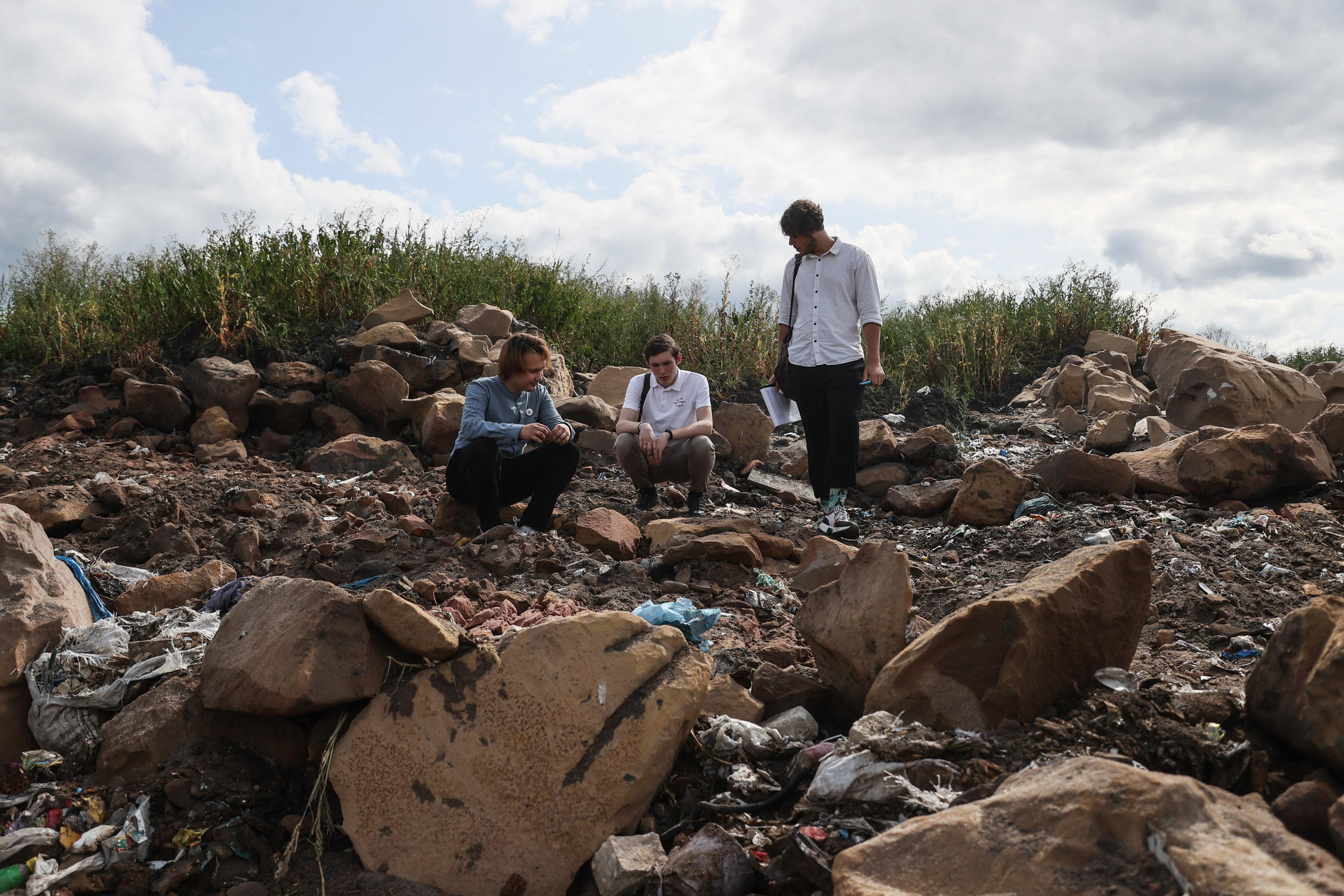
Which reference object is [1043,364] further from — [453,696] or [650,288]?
[453,696]

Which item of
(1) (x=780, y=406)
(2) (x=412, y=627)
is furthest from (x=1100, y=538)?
(2) (x=412, y=627)

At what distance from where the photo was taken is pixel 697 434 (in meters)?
5.79

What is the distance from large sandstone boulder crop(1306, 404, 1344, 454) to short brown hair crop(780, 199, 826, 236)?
13.3 ft

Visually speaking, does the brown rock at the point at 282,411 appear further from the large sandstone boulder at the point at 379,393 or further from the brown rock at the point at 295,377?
the large sandstone boulder at the point at 379,393

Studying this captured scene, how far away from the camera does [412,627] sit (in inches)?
104

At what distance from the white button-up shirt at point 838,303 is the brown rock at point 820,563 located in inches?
55.3

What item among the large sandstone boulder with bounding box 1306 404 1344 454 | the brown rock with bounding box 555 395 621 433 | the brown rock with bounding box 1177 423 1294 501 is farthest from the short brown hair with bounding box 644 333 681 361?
the large sandstone boulder with bounding box 1306 404 1344 454

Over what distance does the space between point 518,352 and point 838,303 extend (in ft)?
6.58

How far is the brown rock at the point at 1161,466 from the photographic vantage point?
5715mm

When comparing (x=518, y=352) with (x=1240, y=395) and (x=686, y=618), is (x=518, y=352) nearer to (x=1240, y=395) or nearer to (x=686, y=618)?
(x=686, y=618)

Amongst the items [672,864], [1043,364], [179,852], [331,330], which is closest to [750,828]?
[672,864]

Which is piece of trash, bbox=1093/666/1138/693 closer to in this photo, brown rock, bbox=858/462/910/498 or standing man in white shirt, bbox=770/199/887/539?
standing man in white shirt, bbox=770/199/887/539

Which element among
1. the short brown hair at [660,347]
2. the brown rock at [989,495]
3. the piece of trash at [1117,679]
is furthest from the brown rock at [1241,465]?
the piece of trash at [1117,679]

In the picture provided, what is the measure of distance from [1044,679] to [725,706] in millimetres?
975
